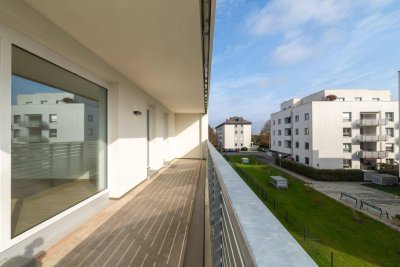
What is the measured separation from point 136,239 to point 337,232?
9.65m

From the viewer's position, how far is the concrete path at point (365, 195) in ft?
38.8

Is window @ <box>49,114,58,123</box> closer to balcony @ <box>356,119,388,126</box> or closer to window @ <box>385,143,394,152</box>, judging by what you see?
balcony @ <box>356,119,388,126</box>

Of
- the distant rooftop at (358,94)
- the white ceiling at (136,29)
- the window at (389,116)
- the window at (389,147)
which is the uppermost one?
the distant rooftop at (358,94)

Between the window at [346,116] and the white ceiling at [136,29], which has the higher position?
the window at [346,116]

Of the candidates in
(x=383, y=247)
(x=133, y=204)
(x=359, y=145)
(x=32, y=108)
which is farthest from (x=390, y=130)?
(x=32, y=108)

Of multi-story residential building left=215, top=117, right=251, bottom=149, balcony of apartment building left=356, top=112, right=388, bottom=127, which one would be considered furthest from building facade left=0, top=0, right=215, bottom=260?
multi-story residential building left=215, top=117, right=251, bottom=149

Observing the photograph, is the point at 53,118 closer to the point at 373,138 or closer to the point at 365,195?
the point at 365,195

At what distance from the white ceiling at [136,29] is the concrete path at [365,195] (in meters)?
12.4

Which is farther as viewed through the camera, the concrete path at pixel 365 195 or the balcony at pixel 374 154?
the balcony at pixel 374 154

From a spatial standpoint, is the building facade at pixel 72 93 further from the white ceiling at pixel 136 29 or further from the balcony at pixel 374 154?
the balcony at pixel 374 154

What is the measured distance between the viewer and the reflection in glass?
2.58m

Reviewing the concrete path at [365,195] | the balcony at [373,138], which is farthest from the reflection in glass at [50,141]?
the balcony at [373,138]

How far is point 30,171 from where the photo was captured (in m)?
2.75

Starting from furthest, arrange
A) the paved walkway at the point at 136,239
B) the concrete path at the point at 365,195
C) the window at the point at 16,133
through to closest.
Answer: the concrete path at the point at 365,195 → the paved walkway at the point at 136,239 → the window at the point at 16,133
